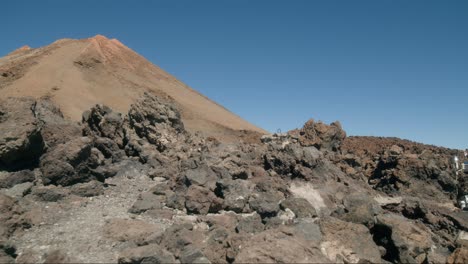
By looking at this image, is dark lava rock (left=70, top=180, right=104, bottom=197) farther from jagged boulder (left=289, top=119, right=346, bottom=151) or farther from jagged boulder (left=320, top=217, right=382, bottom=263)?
jagged boulder (left=289, top=119, right=346, bottom=151)

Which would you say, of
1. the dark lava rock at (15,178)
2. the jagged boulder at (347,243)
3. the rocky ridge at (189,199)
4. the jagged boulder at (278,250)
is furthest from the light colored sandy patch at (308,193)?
the dark lava rock at (15,178)

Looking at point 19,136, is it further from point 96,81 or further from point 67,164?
point 96,81

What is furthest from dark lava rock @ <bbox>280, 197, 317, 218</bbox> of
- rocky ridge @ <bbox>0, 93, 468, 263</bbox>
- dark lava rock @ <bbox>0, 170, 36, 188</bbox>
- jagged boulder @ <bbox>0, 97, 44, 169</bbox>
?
jagged boulder @ <bbox>0, 97, 44, 169</bbox>

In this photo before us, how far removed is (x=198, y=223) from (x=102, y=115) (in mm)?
7296

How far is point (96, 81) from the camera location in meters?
37.9

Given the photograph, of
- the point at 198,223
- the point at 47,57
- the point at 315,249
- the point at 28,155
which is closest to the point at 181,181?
the point at 198,223

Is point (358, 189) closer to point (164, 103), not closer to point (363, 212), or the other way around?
point (363, 212)

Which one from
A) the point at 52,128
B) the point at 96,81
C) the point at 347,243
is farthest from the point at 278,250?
the point at 96,81

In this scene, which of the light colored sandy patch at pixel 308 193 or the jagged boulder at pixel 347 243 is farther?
the light colored sandy patch at pixel 308 193

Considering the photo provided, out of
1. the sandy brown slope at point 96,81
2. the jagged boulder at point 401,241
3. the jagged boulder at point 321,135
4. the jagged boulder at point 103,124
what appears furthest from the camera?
the sandy brown slope at point 96,81

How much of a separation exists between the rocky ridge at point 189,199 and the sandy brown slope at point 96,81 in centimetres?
1327

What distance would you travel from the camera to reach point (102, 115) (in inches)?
618

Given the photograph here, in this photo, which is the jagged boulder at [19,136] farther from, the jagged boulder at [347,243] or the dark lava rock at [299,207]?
the jagged boulder at [347,243]

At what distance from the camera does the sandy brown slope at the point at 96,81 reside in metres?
31.2
